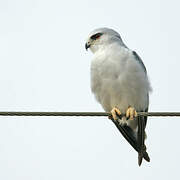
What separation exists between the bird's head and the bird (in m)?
0.17

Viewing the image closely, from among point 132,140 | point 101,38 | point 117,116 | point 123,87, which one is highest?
point 101,38

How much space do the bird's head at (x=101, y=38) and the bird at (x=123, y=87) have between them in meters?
0.17

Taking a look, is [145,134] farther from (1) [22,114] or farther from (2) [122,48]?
(1) [22,114]

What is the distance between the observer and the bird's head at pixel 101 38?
24.3 feet

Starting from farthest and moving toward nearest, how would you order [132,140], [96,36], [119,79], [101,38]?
[96,36] < [101,38] < [132,140] < [119,79]

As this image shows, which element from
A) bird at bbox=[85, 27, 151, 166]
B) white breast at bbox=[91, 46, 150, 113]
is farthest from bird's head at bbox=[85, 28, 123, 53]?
white breast at bbox=[91, 46, 150, 113]

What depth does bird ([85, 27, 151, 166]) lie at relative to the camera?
21.9 ft

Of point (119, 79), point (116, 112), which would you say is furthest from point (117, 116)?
point (119, 79)

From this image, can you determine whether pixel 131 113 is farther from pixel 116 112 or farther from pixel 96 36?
pixel 96 36

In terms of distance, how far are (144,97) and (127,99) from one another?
268 millimetres

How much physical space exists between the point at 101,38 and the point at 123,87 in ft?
3.76

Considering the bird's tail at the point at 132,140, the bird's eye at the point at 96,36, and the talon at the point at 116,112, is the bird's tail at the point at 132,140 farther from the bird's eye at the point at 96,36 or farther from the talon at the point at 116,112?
the bird's eye at the point at 96,36

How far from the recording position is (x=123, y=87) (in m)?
6.75

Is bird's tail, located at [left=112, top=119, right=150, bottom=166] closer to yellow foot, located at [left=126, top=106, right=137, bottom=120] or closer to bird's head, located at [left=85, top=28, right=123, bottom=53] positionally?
yellow foot, located at [left=126, top=106, right=137, bottom=120]
